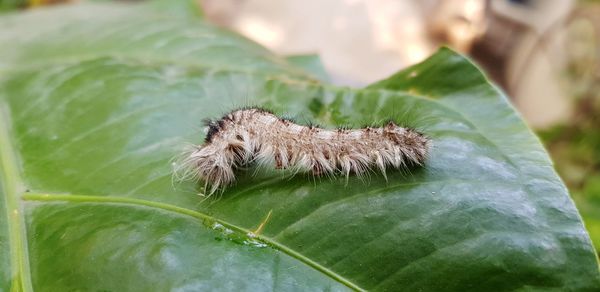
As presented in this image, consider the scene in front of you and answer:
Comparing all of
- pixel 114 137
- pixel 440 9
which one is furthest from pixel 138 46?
pixel 440 9

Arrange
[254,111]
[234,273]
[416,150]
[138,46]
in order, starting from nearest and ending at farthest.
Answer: [234,273], [416,150], [254,111], [138,46]

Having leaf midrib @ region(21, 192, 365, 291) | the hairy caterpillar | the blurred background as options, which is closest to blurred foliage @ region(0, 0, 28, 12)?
the blurred background

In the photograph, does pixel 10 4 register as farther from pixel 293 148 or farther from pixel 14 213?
pixel 293 148

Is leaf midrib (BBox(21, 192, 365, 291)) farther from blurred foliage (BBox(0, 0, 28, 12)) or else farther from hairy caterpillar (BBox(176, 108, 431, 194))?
blurred foliage (BBox(0, 0, 28, 12))

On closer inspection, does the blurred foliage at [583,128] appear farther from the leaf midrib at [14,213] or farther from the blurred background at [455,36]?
the leaf midrib at [14,213]

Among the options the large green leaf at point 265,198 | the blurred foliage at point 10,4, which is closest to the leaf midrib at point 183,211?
the large green leaf at point 265,198

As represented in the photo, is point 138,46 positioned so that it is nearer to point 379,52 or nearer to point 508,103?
point 508,103
